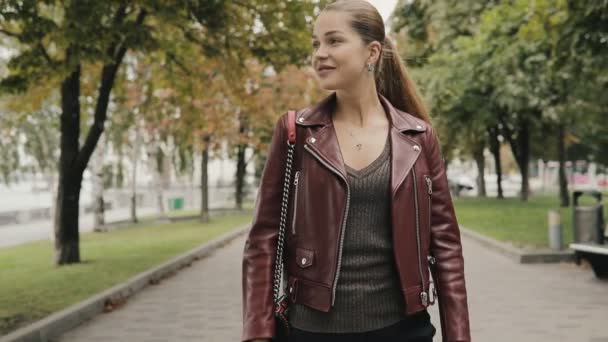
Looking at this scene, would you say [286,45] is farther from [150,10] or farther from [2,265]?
[2,265]

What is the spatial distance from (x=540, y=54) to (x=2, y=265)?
12.1m

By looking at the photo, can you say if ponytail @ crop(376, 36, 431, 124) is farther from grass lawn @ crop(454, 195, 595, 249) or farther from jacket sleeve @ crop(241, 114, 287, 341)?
grass lawn @ crop(454, 195, 595, 249)

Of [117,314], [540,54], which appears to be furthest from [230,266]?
[540,54]

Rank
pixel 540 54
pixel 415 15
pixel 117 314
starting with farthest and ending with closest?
pixel 415 15
pixel 540 54
pixel 117 314

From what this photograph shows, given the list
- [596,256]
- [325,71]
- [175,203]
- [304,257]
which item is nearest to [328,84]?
[325,71]

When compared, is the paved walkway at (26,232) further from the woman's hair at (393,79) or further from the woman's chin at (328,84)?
the woman's chin at (328,84)

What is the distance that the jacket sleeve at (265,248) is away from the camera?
7.64ft

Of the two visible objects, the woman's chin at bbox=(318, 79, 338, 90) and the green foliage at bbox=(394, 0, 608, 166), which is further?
the green foliage at bbox=(394, 0, 608, 166)

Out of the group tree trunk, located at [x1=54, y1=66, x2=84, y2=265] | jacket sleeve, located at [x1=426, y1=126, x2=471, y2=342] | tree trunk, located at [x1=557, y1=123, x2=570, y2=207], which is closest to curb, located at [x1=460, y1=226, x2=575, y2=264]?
tree trunk, located at [x1=54, y1=66, x2=84, y2=265]

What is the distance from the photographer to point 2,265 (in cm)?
1372

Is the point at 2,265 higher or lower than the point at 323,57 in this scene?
lower

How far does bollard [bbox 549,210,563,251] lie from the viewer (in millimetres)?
13117

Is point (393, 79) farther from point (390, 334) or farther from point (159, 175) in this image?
point (159, 175)

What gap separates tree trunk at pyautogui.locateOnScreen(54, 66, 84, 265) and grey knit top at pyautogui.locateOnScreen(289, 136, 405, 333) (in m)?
11.8
